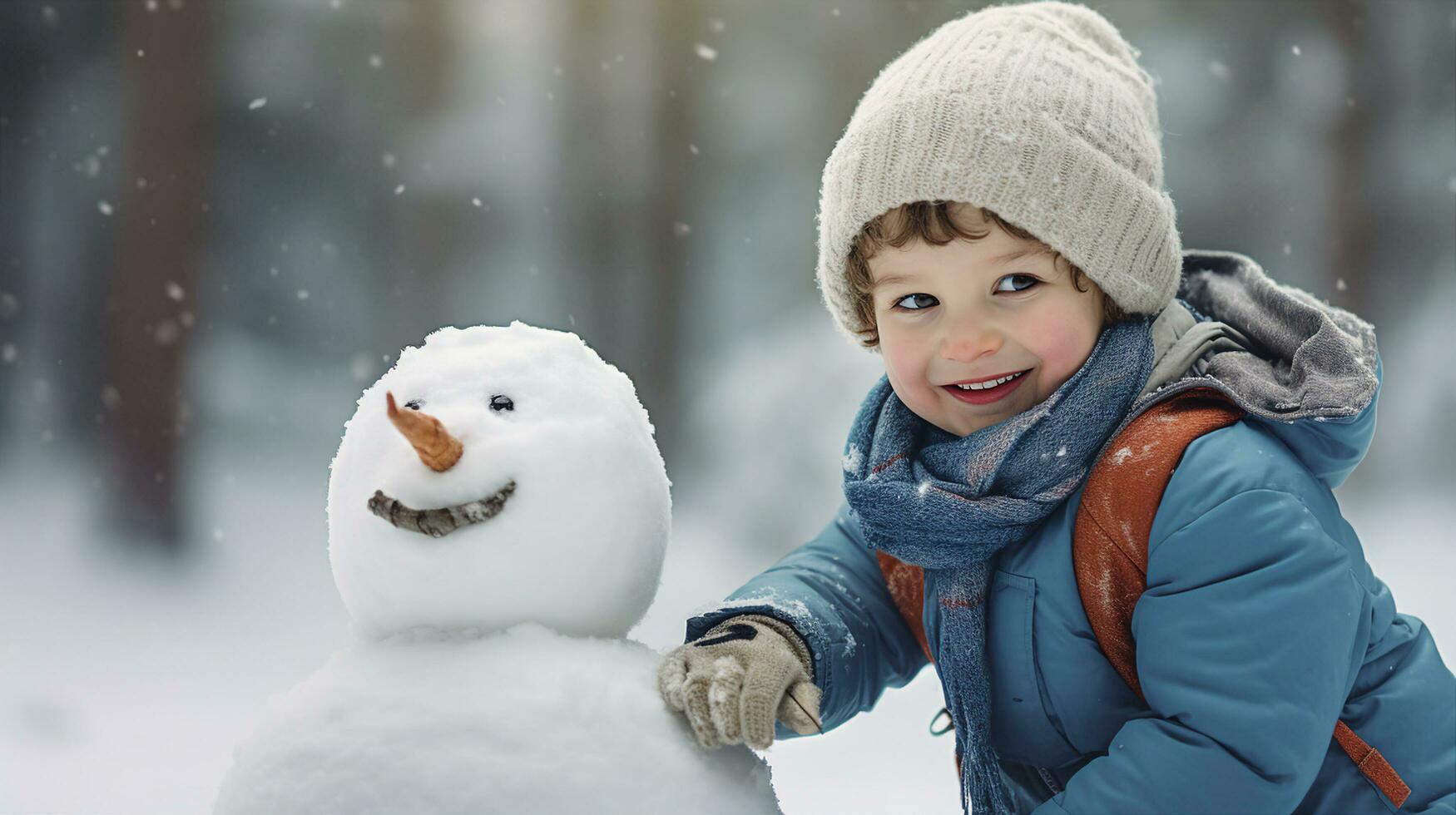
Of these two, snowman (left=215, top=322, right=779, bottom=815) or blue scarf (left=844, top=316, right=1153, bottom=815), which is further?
blue scarf (left=844, top=316, right=1153, bottom=815)

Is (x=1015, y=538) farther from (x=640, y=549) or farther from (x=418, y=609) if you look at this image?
(x=418, y=609)

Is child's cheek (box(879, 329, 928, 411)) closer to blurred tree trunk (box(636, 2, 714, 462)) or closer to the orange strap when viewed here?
the orange strap

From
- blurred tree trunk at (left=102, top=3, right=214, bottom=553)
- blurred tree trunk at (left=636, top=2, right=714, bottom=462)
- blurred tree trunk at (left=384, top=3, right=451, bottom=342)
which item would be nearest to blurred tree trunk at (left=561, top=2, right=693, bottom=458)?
blurred tree trunk at (left=636, top=2, right=714, bottom=462)

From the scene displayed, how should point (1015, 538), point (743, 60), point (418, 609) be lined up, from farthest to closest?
point (743, 60)
point (1015, 538)
point (418, 609)

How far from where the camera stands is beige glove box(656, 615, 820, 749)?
27.5 inches

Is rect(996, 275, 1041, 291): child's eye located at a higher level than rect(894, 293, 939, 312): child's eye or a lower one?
lower

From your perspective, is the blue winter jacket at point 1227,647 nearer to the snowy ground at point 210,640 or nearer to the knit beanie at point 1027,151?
the knit beanie at point 1027,151

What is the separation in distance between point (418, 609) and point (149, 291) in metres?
1.98

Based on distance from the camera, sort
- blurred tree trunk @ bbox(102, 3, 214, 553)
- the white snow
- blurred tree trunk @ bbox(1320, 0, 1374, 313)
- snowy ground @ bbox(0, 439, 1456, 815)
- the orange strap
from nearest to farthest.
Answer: the white snow → the orange strap → snowy ground @ bbox(0, 439, 1456, 815) → blurred tree trunk @ bbox(102, 3, 214, 553) → blurred tree trunk @ bbox(1320, 0, 1374, 313)

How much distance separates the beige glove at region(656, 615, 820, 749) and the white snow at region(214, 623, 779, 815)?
2cm

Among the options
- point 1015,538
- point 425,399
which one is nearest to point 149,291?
point 425,399

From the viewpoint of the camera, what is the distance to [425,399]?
749 millimetres

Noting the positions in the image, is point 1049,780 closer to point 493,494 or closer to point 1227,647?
point 1227,647

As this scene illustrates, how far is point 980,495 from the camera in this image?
845 mm
